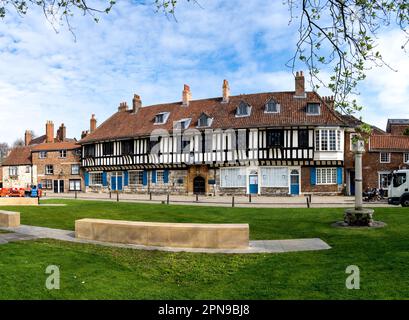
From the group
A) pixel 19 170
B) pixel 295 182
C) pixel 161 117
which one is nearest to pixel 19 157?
pixel 19 170

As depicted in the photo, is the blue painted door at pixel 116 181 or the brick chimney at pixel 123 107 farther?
the brick chimney at pixel 123 107

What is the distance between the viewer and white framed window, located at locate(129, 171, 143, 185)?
133ft

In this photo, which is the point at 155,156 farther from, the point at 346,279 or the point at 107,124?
the point at 346,279

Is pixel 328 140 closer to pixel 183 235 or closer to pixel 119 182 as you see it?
pixel 119 182

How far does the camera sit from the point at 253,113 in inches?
1423

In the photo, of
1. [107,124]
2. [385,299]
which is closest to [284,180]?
[107,124]

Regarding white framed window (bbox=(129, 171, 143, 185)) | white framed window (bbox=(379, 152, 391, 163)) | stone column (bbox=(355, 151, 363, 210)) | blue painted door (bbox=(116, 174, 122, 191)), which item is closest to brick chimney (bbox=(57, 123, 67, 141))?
blue painted door (bbox=(116, 174, 122, 191))

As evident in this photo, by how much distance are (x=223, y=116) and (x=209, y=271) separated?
100 feet

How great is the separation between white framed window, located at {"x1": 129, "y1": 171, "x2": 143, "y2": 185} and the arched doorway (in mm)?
6886

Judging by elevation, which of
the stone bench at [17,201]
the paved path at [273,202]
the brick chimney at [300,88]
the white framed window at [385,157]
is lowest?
the paved path at [273,202]

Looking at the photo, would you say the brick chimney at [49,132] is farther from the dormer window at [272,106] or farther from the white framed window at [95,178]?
the dormer window at [272,106]

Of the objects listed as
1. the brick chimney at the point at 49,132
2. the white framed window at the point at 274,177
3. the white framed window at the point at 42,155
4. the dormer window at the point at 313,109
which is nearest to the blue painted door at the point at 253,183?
the white framed window at the point at 274,177

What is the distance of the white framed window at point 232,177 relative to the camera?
35.2 meters

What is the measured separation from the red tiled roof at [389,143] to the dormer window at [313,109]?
21.9ft
